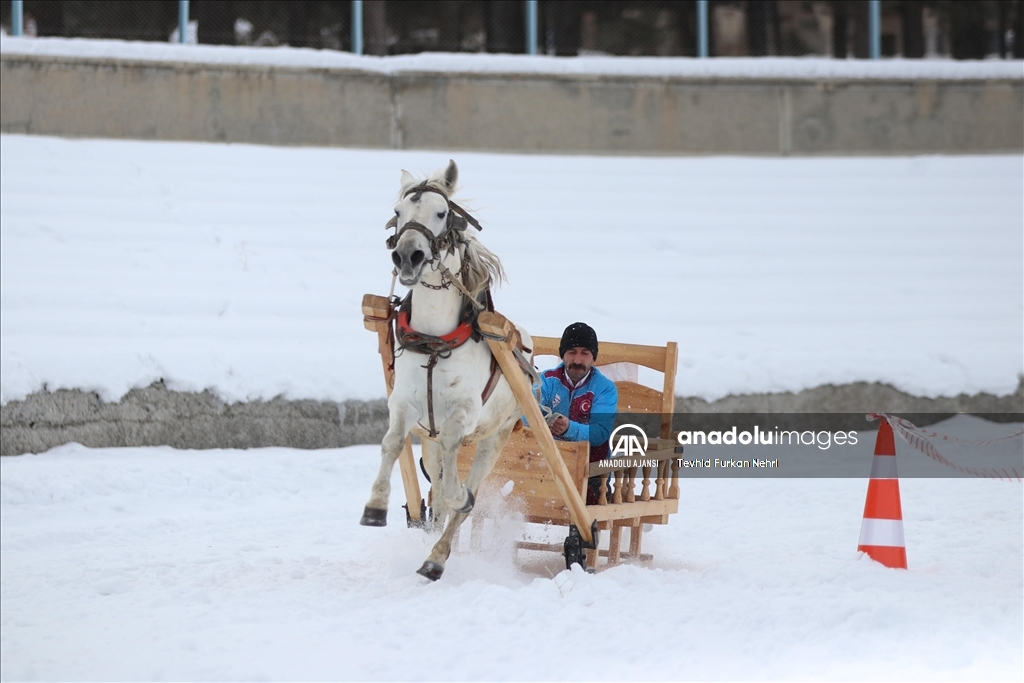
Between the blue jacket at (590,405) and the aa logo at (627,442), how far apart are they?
62 millimetres

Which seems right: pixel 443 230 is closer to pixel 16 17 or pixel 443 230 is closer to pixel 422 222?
pixel 422 222

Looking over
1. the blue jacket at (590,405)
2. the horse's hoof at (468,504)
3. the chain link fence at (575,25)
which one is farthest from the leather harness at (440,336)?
the chain link fence at (575,25)

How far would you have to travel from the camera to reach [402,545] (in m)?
6.81

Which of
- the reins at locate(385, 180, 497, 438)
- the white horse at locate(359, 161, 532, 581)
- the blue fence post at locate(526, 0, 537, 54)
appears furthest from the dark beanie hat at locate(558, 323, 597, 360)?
the blue fence post at locate(526, 0, 537, 54)

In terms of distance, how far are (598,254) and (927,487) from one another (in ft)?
15.7

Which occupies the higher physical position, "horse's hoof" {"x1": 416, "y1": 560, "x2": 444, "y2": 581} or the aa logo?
the aa logo

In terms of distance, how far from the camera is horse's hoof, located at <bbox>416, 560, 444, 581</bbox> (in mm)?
5473

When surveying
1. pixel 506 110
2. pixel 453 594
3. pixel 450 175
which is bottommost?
pixel 453 594

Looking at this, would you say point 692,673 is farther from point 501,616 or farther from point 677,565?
point 677,565

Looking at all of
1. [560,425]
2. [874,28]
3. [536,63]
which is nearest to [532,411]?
[560,425]

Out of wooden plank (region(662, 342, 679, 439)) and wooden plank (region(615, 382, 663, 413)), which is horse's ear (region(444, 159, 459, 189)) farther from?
wooden plank (region(615, 382, 663, 413))

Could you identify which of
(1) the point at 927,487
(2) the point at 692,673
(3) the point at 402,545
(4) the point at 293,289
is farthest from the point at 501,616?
(4) the point at 293,289

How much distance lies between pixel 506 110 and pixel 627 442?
29.1ft

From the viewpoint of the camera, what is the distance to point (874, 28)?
16734 millimetres
